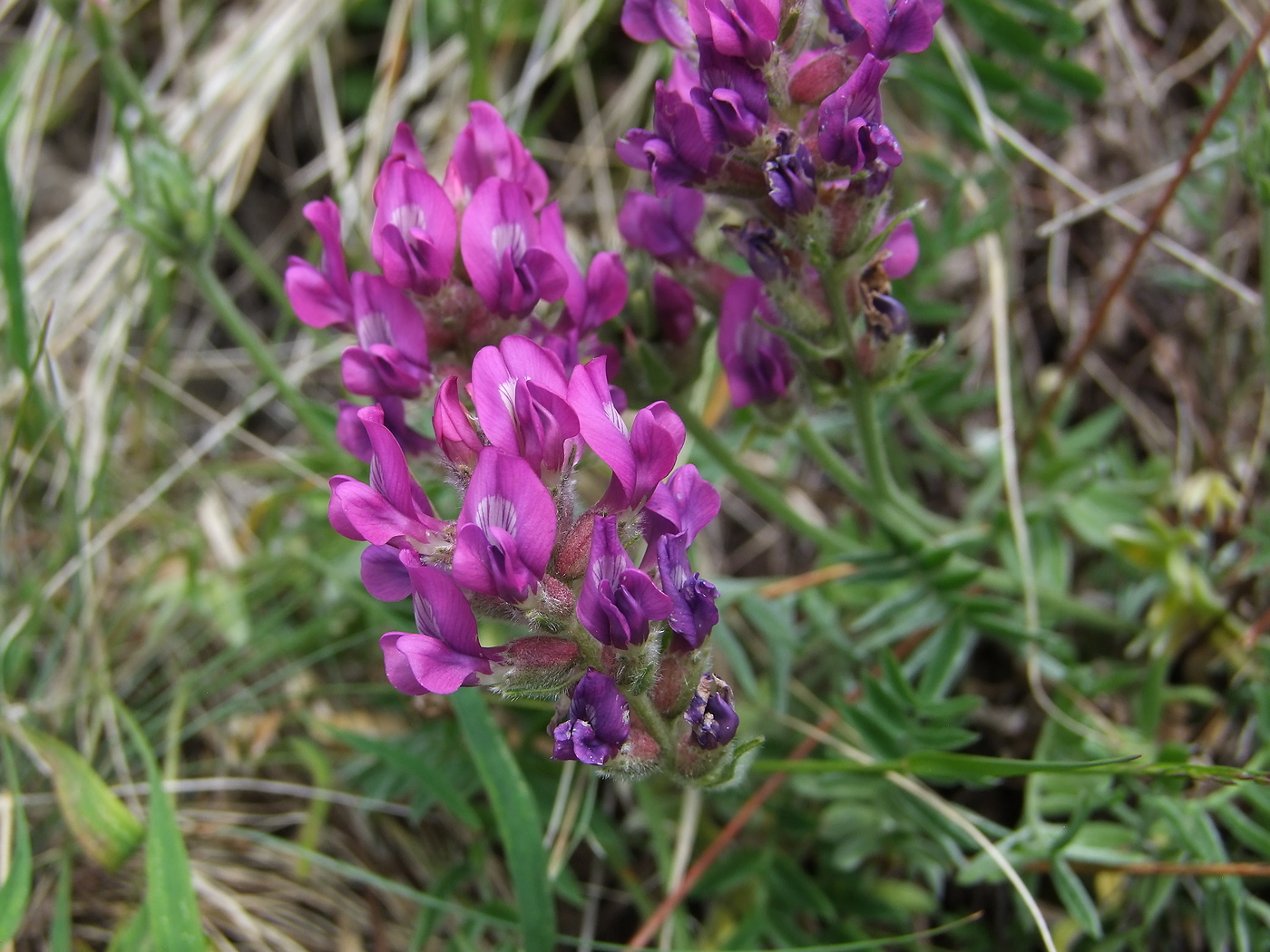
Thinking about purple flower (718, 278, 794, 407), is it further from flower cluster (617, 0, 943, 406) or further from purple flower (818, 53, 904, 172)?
purple flower (818, 53, 904, 172)

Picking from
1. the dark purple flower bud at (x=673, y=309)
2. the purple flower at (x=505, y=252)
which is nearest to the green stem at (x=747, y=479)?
the dark purple flower bud at (x=673, y=309)

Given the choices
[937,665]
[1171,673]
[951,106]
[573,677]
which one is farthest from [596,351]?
[1171,673]

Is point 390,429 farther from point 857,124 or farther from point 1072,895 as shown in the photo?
point 1072,895

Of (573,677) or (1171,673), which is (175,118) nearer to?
(573,677)

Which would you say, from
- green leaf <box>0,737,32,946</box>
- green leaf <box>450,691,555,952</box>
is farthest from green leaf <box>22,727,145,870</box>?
green leaf <box>450,691,555,952</box>

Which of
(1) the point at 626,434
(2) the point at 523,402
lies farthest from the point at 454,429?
(1) the point at 626,434

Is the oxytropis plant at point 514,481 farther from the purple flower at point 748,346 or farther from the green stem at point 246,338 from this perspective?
the green stem at point 246,338

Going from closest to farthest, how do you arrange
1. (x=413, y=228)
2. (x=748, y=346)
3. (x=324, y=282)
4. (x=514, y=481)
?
(x=514, y=481), (x=413, y=228), (x=324, y=282), (x=748, y=346)
